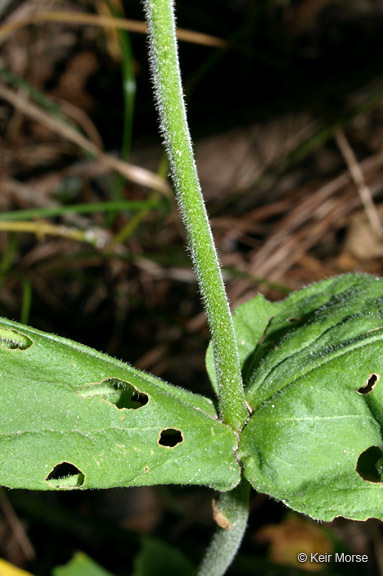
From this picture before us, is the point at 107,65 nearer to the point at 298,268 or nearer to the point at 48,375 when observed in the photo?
the point at 298,268

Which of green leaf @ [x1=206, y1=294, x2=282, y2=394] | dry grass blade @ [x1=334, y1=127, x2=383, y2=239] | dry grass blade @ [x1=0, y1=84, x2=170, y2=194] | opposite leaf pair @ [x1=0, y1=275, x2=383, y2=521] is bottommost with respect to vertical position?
opposite leaf pair @ [x1=0, y1=275, x2=383, y2=521]

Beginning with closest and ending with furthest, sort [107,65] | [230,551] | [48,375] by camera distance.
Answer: [48,375] → [230,551] → [107,65]

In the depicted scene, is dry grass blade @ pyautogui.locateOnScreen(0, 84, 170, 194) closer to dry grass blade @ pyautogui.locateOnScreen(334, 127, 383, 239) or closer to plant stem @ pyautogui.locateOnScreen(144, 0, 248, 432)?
dry grass blade @ pyautogui.locateOnScreen(334, 127, 383, 239)

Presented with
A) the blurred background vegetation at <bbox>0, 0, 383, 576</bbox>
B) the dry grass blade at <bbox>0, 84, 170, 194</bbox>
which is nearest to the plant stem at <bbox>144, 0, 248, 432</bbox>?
the blurred background vegetation at <bbox>0, 0, 383, 576</bbox>

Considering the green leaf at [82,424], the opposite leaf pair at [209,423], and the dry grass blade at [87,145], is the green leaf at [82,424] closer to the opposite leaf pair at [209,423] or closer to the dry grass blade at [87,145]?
the opposite leaf pair at [209,423]

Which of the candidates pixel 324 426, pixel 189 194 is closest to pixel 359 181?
pixel 324 426

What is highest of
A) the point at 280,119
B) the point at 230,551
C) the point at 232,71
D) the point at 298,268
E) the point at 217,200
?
the point at 232,71

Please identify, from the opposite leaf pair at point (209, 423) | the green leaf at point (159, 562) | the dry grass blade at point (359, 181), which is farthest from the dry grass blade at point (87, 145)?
the opposite leaf pair at point (209, 423)

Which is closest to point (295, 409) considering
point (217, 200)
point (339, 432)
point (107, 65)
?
point (339, 432)
